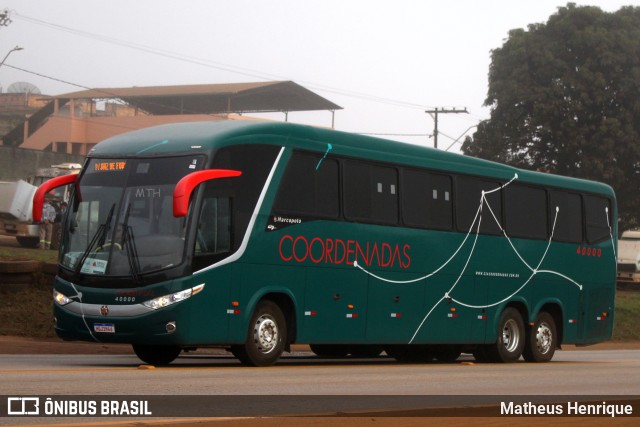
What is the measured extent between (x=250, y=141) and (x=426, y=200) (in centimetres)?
492

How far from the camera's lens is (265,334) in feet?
58.7

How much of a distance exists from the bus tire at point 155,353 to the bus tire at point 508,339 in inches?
A: 295

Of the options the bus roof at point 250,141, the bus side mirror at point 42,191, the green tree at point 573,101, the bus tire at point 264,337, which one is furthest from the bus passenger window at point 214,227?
the green tree at point 573,101

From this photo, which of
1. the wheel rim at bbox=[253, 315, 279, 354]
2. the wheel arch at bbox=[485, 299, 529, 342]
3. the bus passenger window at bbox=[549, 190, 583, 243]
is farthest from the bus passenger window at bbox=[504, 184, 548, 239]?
the wheel rim at bbox=[253, 315, 279, 354]

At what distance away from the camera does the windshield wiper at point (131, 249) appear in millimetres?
16766

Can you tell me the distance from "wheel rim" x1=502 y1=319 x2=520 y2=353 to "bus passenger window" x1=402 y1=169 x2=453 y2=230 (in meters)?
2.91

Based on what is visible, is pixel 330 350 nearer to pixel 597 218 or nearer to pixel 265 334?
pixel 265 334

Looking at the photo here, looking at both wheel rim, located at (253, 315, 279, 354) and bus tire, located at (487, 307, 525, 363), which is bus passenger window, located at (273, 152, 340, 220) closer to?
wheel rim, located at (253, 315, 279, 354)

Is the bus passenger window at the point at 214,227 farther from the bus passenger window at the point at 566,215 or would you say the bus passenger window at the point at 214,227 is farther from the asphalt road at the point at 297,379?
the bus passenger window at the point at 566,215

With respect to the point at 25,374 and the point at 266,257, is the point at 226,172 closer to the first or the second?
the point at 266,257

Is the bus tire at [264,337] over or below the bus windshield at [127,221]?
below

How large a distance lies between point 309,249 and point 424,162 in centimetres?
380

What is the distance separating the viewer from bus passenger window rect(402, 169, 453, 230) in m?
21.1

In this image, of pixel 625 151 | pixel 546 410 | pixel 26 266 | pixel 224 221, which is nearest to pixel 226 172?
pixel 224 221
